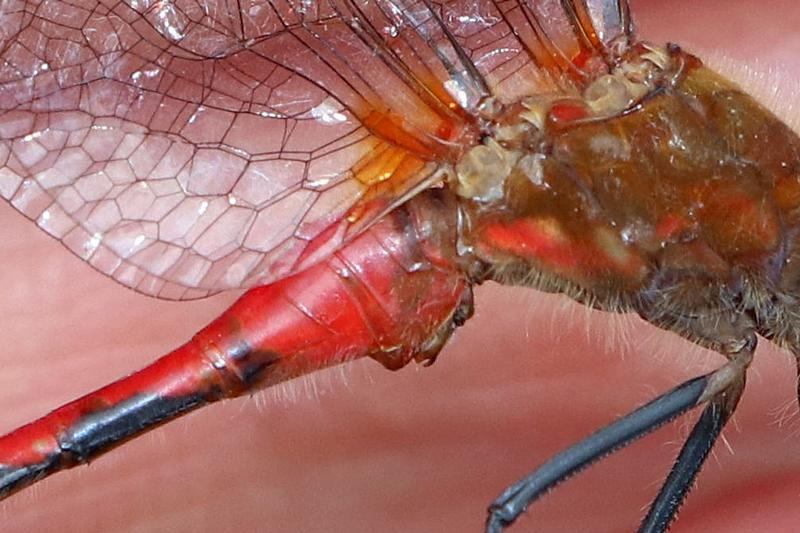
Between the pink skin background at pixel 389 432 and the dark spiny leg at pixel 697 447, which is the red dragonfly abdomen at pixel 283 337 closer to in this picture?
the dark spiny leg at pixel 697 447

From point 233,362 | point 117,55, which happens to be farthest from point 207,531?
point 117,55

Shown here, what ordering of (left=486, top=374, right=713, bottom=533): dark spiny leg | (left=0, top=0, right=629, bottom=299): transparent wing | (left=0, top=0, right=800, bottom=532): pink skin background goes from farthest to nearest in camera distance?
(left=0, top=0, right=800, bottom=532): pink skin background, (left=0, top=0, right=629, bottom=299): transparent wing, (left=486, top=374, right=713, bottom=533): dark spiny leg

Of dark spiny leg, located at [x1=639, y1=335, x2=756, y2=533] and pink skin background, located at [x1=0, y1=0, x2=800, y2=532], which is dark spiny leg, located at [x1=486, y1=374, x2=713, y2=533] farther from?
pink skin background, located at [x1=0, y1=0, x2=800, y2=532]

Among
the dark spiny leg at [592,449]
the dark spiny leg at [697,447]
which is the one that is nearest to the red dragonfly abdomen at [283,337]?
the dark spiny leg at [592,449]

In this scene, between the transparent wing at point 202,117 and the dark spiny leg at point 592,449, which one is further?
the transparent wing at point 202,117

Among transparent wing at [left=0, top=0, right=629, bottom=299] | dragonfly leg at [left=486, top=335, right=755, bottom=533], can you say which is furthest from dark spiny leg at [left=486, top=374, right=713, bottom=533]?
transparent wing at [left=0, top=0, right=629, bottom=299]
